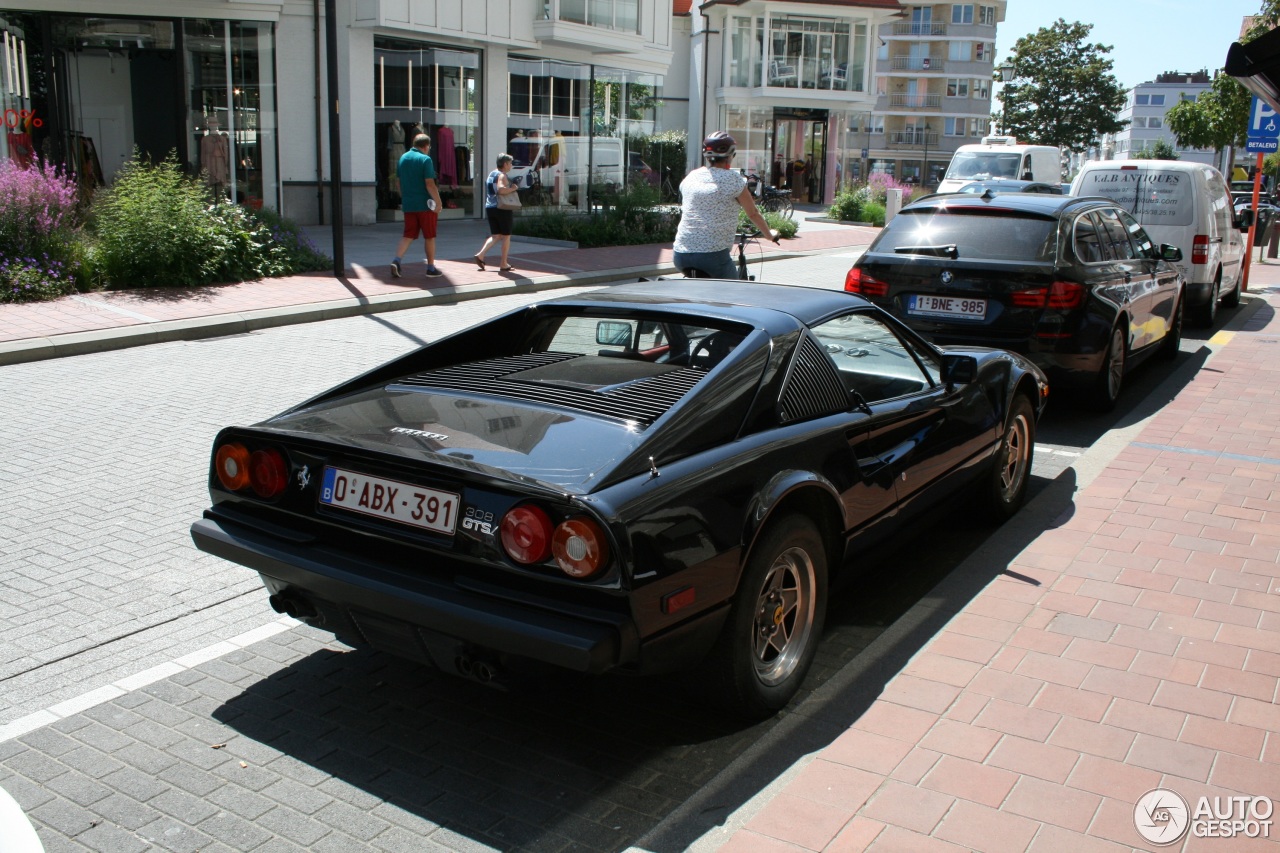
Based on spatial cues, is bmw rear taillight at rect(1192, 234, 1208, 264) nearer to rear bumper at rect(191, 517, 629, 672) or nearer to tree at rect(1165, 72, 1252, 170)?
tree at rect(1165, 72, 1252, 170)

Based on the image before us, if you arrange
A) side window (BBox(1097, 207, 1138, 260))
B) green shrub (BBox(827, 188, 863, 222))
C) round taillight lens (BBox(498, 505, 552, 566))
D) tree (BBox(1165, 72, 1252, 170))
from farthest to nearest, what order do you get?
1. green shrub (BBox(827, 188, 863, 222))
2. tree (BBox(1165, 72, 1252, 170))
3. side window (BBox(1097, 207, 1138, 260))
4. round taillight lens (BBox(498, 505, 552, 566))

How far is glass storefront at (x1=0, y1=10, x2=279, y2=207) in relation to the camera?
1988 cm

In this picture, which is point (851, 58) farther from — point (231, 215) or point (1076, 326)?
point (1076, 326)

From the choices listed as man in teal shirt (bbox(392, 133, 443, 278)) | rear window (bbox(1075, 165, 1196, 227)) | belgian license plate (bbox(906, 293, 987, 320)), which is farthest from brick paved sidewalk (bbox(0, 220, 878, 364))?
rear window (bbox(1075, 165, 1196, 227))

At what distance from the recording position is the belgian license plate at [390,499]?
339cm

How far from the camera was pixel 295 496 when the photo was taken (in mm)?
3742

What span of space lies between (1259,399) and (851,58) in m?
36.5

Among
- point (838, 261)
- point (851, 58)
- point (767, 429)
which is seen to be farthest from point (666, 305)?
point (851, 58)

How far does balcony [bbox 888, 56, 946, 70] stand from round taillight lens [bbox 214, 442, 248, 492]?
3897 inches

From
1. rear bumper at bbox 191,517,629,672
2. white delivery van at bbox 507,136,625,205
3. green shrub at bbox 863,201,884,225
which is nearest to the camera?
rear bumper at bbox 191,517,629,672

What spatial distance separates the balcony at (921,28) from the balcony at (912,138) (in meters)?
7.92

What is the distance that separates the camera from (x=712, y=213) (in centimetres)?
862

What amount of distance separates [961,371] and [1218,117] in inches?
1479

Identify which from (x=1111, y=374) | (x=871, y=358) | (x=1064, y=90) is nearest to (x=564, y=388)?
(x=871, y=358)
